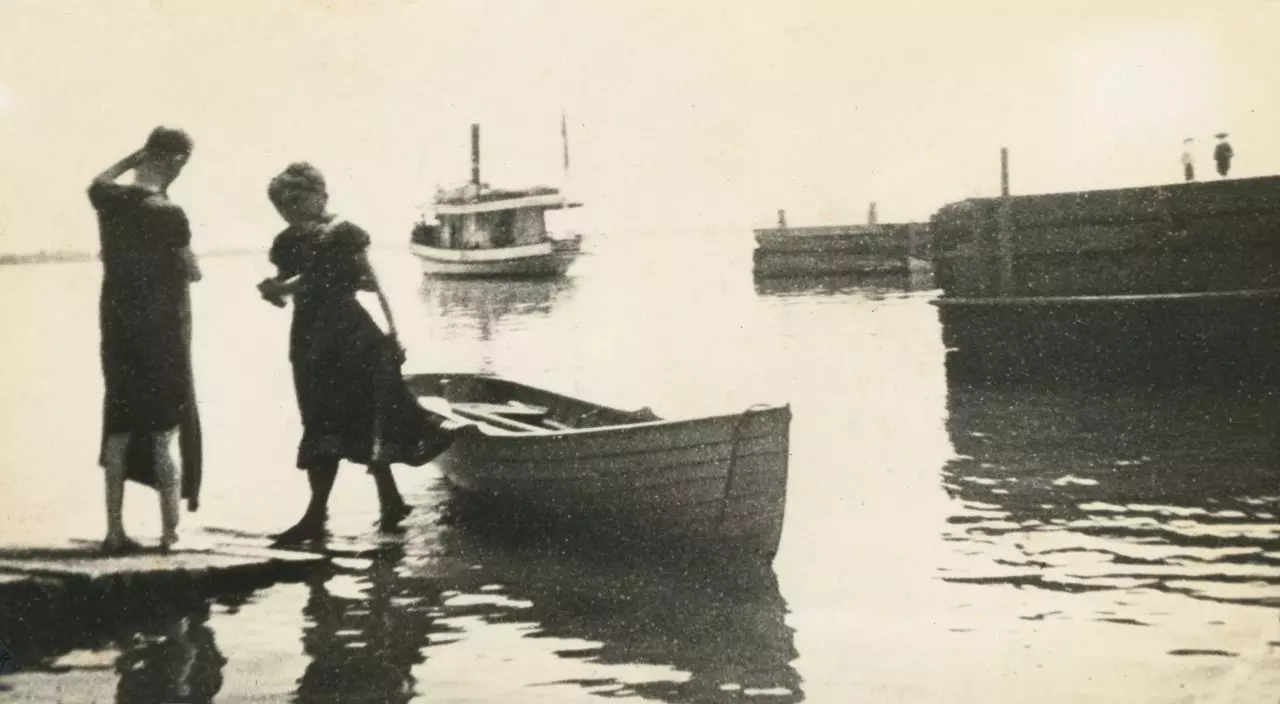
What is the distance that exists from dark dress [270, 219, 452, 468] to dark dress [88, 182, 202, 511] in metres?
0.43

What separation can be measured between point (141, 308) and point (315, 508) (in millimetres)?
948

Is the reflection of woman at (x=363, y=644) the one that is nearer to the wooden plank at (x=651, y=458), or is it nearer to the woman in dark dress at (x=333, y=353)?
the woman in dark dress at (x=333, y=353)

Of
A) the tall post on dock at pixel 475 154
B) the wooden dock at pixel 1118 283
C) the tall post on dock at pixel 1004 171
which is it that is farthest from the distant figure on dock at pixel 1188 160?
the tall post on dock at pixel 475 154

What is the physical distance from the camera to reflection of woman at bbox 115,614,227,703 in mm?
3068

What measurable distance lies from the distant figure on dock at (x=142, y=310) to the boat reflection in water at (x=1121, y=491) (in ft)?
8.56

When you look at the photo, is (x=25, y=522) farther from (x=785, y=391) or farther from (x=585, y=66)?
(x=785, y=391)

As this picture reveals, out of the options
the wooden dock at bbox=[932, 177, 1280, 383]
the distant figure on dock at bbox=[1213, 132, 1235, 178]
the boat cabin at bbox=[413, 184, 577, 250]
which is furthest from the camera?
the wooden dock at bbox=[932, 177, 1280, 383]

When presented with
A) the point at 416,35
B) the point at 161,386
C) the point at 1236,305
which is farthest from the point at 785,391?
the point at 161,386

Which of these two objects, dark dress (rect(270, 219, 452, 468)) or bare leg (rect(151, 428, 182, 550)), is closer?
bare leg (rect(151, 428, 182, 550))

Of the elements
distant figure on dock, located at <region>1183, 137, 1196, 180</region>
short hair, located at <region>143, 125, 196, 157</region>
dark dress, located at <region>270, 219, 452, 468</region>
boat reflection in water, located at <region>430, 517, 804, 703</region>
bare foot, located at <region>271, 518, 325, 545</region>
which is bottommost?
boat reflection in water, located at <region>430, 517, 804, 703</region>

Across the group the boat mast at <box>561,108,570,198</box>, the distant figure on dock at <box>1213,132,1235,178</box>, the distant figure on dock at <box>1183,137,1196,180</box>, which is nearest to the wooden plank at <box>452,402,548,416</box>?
the boat mast at <box>561,108,570,198</box>

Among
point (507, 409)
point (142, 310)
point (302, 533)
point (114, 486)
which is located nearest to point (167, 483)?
point (114, 486)

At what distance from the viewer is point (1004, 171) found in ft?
12.5

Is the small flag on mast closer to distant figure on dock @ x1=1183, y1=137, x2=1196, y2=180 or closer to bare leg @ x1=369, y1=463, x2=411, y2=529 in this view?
bare leg @ x1=369, y1=463, x2=411, y2=529
